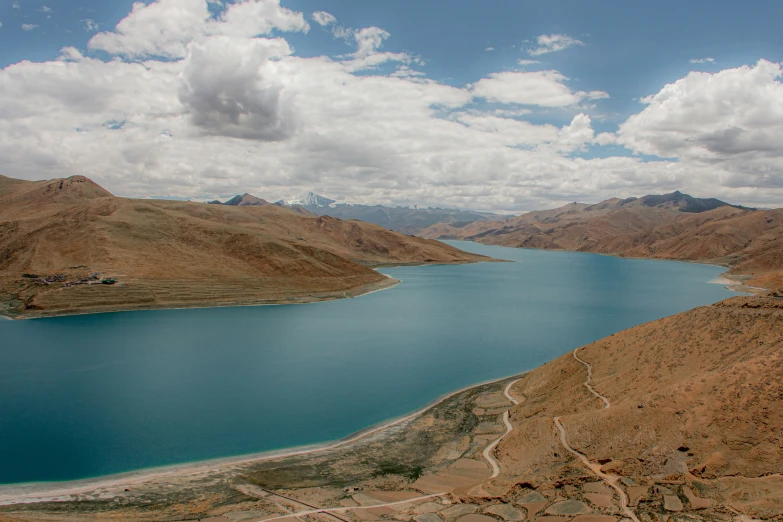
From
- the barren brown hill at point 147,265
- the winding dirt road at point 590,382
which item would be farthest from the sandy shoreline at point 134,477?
the barren brown hill at point 147,265

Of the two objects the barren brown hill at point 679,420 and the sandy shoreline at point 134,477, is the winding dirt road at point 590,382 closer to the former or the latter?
the barren brown hill at point 679,420

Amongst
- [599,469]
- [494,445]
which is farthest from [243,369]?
[599,469]

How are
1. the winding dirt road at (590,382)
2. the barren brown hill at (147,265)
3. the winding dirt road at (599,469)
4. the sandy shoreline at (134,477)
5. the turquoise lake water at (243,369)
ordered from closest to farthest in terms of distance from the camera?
the winding dirt road at (599,469) → the sandy shoreline at (134,477) → the winding dirt road at (590,382) → the turquoise lake water at (243,369) → the barren brown hill at (147,265)

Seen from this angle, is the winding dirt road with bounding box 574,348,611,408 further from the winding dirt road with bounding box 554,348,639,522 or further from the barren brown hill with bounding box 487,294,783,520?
the barren brown hill with bounding box 487,294,783,520

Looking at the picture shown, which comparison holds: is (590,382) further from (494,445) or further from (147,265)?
(147,265)

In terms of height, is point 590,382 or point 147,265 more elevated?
point 147,265
